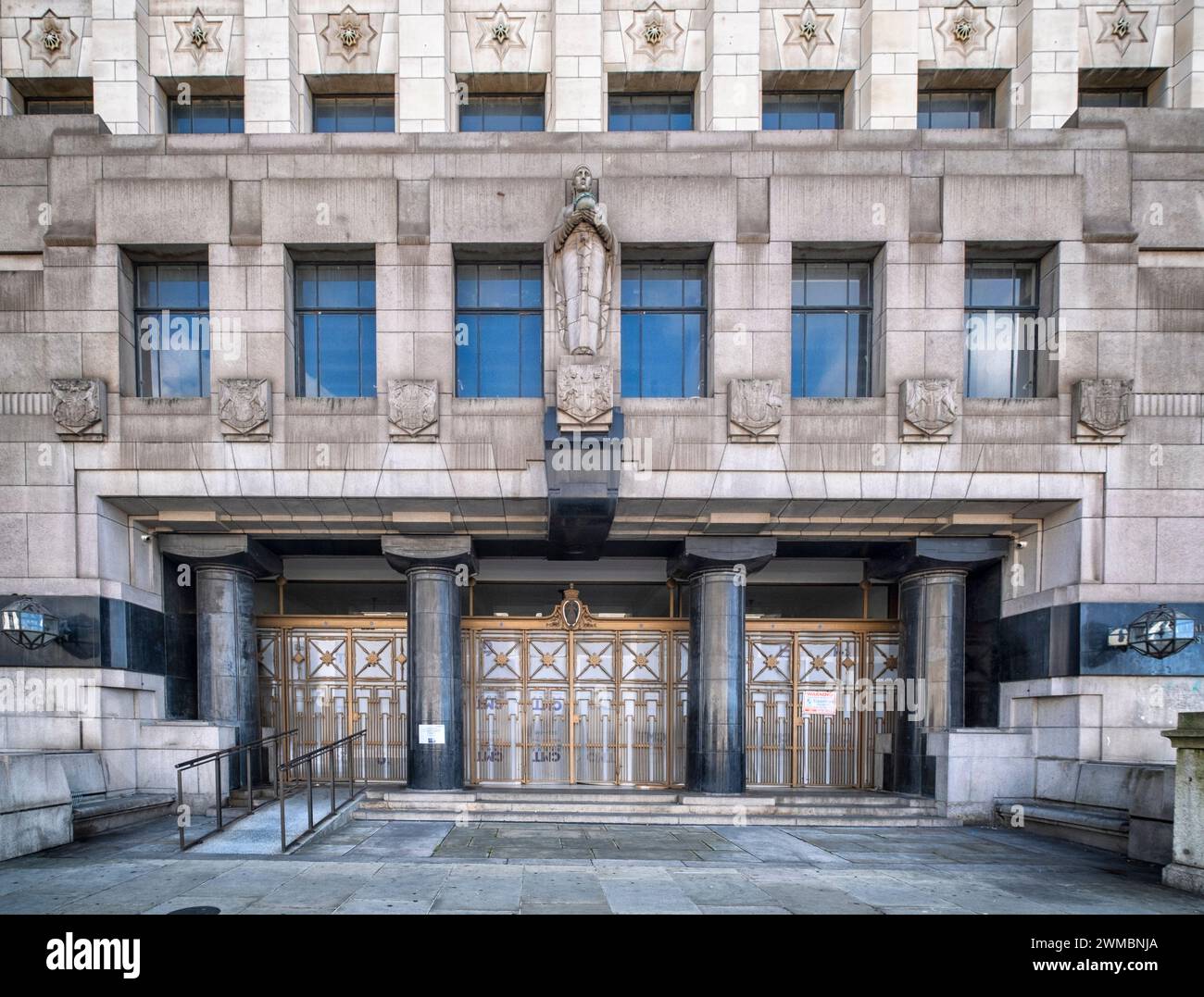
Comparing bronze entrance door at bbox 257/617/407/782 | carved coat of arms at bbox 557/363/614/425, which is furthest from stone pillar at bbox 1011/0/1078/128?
bronze entrance door at bbox 257/617/407/782

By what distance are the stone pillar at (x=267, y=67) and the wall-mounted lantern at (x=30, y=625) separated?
864 centimetres

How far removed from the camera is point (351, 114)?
13844 mm

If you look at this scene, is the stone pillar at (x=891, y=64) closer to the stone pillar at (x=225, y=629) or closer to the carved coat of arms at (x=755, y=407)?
the carved coat of arms at (x=755, y=407)

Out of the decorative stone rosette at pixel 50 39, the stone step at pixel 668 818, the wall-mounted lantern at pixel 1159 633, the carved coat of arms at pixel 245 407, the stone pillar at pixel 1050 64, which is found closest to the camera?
the wall-mounted lantern at pixel 1159 633

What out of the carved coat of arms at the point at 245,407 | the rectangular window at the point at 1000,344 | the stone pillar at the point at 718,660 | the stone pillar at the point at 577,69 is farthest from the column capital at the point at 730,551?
the stone pillar at the point at 577,69

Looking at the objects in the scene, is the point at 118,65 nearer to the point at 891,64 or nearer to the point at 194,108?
the point at 194,108

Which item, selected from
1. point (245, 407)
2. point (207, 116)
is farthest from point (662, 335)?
point (207, 116)

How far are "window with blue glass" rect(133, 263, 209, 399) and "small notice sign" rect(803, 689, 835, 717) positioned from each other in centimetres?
1176

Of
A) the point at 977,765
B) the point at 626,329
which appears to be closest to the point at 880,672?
A: the point at 977,765

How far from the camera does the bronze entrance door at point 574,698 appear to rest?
539 inches

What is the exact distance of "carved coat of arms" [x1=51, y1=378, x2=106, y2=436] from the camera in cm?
1123

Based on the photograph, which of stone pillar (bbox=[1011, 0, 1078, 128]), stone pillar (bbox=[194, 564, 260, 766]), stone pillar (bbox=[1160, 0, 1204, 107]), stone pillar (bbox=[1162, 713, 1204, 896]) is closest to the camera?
stone pillar (bbox=[1162, 713, 1204, 896])

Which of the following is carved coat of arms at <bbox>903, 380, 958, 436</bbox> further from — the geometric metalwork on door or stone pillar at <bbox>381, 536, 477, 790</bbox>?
stone pillar at <bbox>381, 536, 477, 790</bbox>
